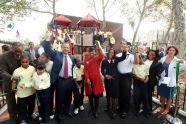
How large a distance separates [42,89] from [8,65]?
875 mm

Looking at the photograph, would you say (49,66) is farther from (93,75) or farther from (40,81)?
(93,75)

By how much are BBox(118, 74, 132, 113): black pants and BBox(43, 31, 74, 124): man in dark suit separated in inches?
50.1

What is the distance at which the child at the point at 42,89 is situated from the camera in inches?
192

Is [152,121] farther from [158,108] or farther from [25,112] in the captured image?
[25,112]

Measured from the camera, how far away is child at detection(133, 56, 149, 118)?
564 cm

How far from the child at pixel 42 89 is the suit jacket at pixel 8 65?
47cm

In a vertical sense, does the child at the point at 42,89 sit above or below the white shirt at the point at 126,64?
below

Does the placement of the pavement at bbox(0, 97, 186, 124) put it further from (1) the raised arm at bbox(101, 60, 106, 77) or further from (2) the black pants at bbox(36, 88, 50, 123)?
(1) the raised arm at bbox(101, 60, 106, 77)

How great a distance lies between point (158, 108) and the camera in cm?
620

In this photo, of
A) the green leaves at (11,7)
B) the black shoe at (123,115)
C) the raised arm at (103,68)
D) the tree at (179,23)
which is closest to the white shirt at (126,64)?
the raised arm at (103,68)

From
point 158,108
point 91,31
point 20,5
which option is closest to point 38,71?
point 158,108

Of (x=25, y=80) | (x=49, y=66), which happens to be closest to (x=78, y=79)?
(x=49, y=66)

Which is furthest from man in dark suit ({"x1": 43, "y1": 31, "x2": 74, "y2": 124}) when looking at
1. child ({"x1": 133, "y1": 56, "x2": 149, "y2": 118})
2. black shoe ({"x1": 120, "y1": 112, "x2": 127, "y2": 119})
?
child ({"x1": 133, "y1": 56, "x2": 149, "y2": 118})

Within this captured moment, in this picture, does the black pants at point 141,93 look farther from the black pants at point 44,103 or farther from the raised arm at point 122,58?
the black pants at point 44,103
